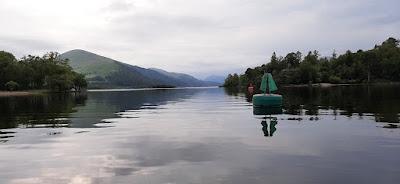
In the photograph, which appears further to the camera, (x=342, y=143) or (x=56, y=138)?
(x=56, y=138)

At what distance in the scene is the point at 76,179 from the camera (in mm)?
18219

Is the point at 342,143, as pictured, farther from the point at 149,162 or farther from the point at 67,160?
the point at 67,160

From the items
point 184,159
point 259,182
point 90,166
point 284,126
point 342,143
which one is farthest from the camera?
point 284,126

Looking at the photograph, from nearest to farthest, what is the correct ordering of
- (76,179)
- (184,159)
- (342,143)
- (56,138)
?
(76,179)
(184,159)
(342,143)
(56,138)

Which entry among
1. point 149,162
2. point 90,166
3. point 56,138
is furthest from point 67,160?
point 56,138

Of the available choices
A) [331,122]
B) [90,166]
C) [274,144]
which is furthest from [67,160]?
[331,122]

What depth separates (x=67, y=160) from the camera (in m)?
22.9

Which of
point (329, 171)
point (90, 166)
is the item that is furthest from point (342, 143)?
point (90, 166)

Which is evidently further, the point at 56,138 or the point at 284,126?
the point at 284,126

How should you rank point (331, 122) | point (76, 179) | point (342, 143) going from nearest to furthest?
point (76, 179)
point (342, 143)
point (331, 122)

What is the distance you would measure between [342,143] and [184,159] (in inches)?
426

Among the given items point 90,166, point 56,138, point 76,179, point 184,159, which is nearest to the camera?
point 76,179

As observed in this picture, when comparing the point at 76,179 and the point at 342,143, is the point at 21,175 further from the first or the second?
the point at 342,143

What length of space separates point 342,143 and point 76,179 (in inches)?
659
